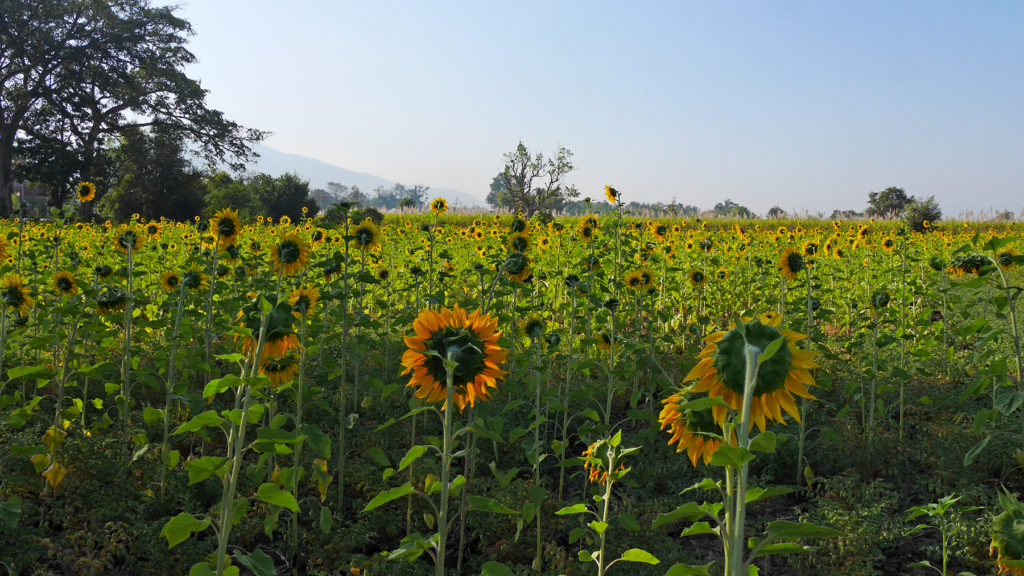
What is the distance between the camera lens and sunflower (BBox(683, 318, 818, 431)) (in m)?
0.96

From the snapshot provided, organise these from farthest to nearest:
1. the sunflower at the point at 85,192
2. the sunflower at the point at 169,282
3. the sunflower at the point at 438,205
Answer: the sunflower at the point at 85,192
the sunflower at the point at 438,205
the sunflower at the point at 169,282

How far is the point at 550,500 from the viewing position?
2920 millimetres

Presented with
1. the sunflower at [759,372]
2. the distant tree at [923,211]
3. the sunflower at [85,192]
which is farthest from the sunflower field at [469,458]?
the distant tree at [923,211]

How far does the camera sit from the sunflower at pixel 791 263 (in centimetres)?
393

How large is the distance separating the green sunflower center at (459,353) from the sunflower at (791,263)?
3.04 m

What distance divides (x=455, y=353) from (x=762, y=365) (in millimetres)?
687

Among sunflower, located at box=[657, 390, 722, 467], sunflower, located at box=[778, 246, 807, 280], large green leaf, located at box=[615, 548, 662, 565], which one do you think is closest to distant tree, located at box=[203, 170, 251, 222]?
sunflower, located at box=[778, 246, 807, 280]

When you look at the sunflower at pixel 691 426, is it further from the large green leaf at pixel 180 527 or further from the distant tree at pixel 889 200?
the distant tree at pixel 889 200

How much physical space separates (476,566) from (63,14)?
3291 cm

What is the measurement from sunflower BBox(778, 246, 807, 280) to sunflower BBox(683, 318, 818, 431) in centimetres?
312

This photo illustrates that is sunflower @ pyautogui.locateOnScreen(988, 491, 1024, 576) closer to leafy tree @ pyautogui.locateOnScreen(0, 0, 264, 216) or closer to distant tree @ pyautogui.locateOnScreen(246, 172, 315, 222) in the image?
distant tree @ pyautogui.locateOnScreen(246, 172, 315, 222)

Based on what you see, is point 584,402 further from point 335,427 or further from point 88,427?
point 88,427

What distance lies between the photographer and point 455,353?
1415 mm

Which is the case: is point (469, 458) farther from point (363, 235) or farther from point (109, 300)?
point (109, 300)
